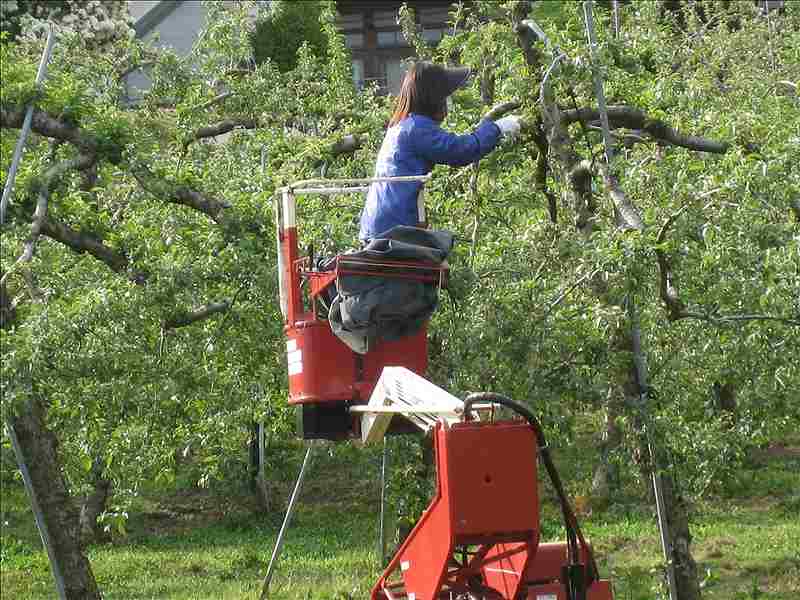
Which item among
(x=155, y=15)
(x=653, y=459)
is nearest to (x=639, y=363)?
(x=653, y=459)

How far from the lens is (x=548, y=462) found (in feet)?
17.9

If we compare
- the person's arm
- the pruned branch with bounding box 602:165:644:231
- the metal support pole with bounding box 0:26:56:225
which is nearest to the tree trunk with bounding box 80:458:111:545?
the metal support pole with bounding box 0:26:56:225

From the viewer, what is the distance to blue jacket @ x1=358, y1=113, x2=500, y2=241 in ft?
22.3

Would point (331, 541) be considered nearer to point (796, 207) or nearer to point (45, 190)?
→ point (45, 190)

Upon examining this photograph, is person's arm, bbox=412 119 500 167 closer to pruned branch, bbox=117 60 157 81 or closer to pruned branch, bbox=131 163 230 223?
pruned branch, bbox=131 163 230 223

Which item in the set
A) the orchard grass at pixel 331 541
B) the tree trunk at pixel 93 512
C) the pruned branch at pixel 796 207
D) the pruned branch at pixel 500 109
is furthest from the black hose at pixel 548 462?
the tree trunk at pixel 93 512

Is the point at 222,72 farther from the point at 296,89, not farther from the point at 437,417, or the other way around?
the point at 437,417

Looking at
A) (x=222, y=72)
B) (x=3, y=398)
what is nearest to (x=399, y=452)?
(x=3, y=398)

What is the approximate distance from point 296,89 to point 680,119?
6.41 meters

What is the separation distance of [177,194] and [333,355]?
2.22 meters

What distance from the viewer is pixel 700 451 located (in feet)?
26.3

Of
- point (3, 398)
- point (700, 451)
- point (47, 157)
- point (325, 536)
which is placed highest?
point (47, 157)

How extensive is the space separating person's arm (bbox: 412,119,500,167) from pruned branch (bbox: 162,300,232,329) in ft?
6.84

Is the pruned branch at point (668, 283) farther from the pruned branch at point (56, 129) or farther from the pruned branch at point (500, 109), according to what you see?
the pruned branch at point (56, 129)
